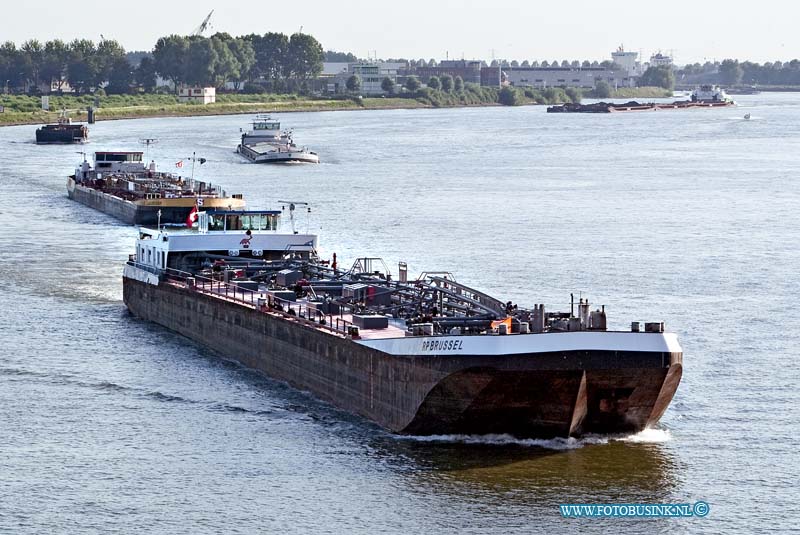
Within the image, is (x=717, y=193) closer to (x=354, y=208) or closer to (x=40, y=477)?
(x=354, y=208)

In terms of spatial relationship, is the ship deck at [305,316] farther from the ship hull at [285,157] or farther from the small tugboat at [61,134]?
the small tugboat at [61,134]

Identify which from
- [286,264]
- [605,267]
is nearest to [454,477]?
[286,264]

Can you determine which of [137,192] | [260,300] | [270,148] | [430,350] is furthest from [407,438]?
[270,148]

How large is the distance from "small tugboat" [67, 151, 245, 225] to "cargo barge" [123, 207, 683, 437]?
24.5 meters

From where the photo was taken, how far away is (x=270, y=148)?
134 meters

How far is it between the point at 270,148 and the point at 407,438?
333ft

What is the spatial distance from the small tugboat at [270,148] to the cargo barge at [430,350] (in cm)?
7361

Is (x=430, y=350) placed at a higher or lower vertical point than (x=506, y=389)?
higher

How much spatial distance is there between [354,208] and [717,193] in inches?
907

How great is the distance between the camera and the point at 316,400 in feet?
126

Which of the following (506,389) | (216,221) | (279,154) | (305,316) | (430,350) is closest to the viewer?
(506,389)

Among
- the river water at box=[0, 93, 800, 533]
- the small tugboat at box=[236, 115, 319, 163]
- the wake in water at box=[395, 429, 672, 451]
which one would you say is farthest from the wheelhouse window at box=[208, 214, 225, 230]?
the small tugboat at box=[236, 115, 319, 163]

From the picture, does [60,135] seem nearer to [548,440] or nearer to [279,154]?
[279,154]

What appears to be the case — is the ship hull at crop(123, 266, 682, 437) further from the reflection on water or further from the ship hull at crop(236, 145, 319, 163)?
the ship hull at crop(236, 145, 319, 163)
